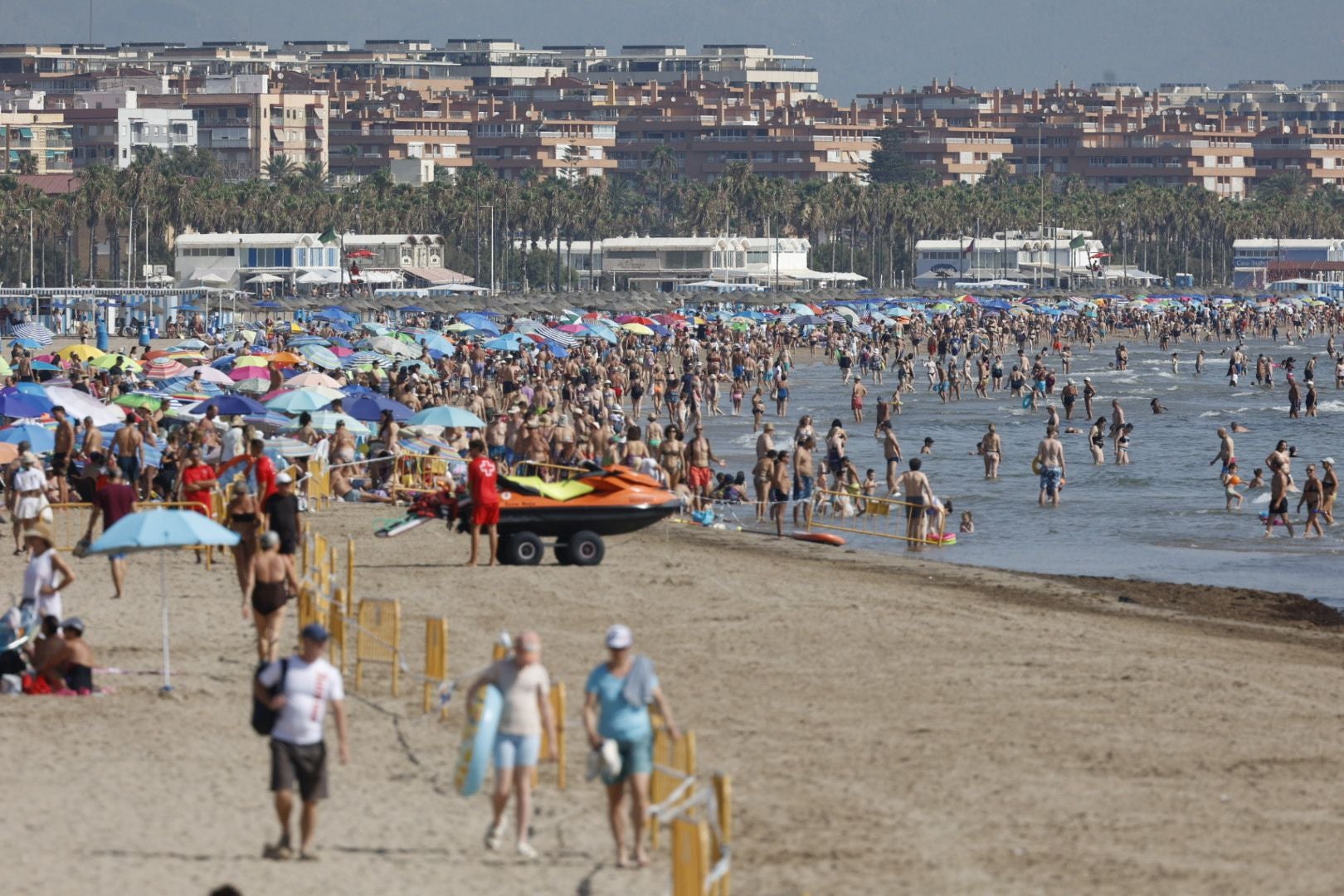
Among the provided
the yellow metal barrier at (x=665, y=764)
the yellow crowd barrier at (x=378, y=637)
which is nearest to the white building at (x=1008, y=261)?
the yellow crowd barrier at (x=378, y=637)

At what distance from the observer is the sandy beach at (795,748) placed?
9.16 m

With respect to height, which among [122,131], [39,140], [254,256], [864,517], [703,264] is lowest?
[864,517]

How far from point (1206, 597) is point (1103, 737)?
783 cm

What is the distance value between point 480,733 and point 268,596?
13.9 feet

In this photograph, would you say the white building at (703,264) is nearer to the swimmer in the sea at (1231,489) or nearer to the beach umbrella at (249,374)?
the beach umbrella at (249,374)

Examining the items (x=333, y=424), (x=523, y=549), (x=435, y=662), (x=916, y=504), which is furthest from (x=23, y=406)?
(x=435, y=662)

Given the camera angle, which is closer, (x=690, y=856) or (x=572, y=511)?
(x=690, y=856)

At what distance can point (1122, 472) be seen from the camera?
3388cm

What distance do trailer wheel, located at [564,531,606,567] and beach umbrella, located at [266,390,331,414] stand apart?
27.3 ft

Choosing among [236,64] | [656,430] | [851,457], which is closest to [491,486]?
[656,430]

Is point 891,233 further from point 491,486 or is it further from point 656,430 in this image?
point 491,486

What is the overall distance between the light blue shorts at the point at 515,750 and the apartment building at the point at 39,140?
130 meters

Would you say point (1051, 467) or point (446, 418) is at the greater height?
point (446, 418)

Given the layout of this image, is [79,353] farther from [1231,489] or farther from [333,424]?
[1231,489]
